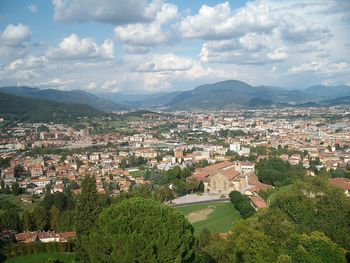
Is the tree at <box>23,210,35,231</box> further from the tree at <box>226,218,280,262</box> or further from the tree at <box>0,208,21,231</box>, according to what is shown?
the tree at <box>226,218,280,262</box>

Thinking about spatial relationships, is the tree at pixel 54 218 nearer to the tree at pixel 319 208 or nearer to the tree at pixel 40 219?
the tree at pixel 40 219

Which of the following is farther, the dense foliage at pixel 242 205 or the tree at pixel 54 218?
the dense foliage at pixel 242 205

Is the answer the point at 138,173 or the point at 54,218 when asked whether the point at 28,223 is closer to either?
the point at 54,218

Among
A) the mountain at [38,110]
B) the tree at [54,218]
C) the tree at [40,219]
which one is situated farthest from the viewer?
the mountain at [38,110]

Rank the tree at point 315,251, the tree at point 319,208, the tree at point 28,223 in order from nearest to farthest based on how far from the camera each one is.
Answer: the tree at point 315,251 → the tree at point 319,208 → the tree at point 28,223

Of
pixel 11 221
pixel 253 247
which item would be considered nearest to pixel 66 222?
pixel 11 221

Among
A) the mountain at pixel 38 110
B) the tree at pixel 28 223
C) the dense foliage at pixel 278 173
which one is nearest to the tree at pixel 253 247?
the tree at pixel 28 223

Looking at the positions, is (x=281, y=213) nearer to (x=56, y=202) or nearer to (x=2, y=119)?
(x=56, y=202)
